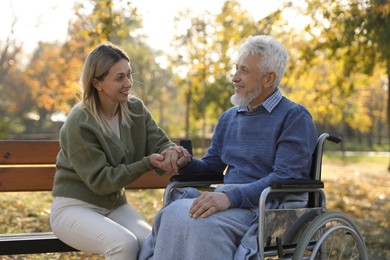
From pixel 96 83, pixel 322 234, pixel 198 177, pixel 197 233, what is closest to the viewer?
pixel 197 233

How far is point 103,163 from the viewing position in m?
3.39

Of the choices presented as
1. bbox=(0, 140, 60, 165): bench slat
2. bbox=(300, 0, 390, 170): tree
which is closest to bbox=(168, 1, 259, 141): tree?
bbox=(300, 0, 390, 170): tree

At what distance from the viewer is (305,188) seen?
3.18m

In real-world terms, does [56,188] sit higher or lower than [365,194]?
higher

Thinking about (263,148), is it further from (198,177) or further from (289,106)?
(198,177)

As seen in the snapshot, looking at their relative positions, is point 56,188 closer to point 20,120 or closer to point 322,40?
point 322,40

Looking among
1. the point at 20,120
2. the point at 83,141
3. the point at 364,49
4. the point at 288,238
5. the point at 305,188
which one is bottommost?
the point at 20,120

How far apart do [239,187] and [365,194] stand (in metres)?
9.38

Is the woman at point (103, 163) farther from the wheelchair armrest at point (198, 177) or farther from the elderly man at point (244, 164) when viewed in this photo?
the elderly man at point (244, 164)

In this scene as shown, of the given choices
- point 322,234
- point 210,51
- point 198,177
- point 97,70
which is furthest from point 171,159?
point 210,51

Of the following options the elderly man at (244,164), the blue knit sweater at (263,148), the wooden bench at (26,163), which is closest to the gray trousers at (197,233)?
the elderly man at (244,164)

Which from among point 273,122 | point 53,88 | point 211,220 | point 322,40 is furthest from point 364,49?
point 53,88

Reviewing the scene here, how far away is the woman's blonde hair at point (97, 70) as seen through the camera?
353 cm

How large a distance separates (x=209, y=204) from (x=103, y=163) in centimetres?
70
